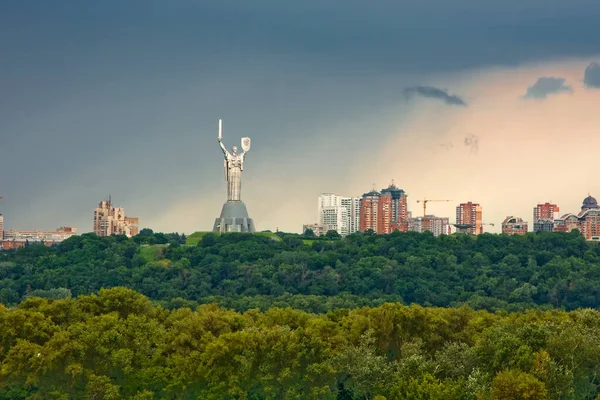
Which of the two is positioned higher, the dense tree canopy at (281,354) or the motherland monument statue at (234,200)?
the motherland monument statue at (234,200)

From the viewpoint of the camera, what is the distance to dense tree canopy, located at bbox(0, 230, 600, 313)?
108750 mm

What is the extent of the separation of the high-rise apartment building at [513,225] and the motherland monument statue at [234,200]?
48302mm

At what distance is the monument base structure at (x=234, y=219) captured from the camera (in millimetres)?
121075

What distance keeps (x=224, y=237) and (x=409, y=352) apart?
67556 millimetres

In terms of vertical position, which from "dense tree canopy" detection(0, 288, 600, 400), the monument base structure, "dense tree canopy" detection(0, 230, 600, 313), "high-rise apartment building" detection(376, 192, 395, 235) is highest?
"high-rise apartment building" detection(376, 192, 395, 235)

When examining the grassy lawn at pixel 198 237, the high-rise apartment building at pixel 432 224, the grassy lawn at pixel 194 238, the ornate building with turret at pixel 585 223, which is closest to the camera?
the grassy lawn at pixel 198 237

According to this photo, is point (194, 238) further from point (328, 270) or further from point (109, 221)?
point (109, 221)

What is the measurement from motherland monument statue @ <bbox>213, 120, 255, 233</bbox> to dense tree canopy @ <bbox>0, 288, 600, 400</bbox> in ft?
177

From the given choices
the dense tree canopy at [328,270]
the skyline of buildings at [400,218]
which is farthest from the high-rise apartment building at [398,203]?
the dense tree canopy at [328,270]

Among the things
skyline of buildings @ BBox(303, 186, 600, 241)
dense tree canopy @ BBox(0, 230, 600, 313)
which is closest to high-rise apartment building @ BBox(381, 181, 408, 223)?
skyline of buildings @ BBox(303, 186, 600, 241)

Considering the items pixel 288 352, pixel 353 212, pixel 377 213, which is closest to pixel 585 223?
pixel 377 213

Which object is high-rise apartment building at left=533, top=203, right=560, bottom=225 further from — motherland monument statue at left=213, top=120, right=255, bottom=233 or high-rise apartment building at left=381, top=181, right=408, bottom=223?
motherland monument statue at left=213, top=120, right=255, bottom=233

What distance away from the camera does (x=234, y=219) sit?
123m

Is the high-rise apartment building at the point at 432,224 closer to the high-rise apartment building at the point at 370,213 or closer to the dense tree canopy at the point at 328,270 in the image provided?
the high-rise apartment building at the point at 370,213
